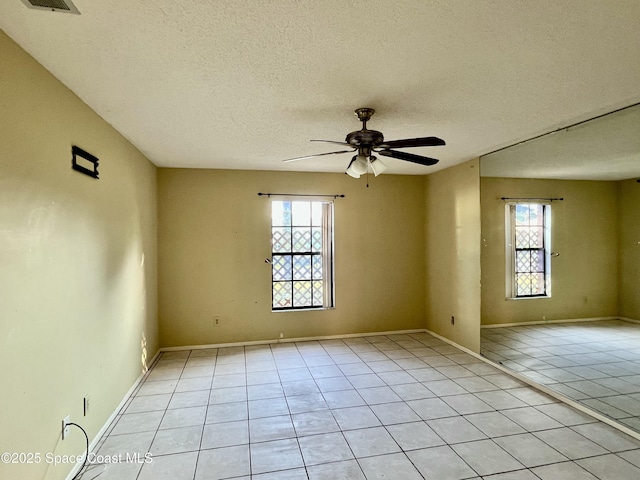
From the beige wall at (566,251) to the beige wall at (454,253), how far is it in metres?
0.13

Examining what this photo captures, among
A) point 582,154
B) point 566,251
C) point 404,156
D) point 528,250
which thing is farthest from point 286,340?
point 582,154

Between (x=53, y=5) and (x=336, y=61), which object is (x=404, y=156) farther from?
(x=53, y=5)

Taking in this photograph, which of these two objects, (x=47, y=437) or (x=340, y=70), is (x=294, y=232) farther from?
(x=47, y=437)

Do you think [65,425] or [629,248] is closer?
[65,425]

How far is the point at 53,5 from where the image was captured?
1.26 metres

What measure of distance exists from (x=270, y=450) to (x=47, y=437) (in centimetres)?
129

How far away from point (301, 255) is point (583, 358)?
345cm

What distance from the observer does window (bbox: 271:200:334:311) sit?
4641mm

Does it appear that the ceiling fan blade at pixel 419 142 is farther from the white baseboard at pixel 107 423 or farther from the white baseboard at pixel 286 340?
the white baseboard at pixel 286 340

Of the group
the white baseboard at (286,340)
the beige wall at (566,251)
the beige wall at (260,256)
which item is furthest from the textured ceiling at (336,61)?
the white baseboard at (286,340)

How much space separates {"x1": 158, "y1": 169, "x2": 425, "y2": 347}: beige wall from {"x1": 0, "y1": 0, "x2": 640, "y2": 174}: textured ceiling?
5.24 feet

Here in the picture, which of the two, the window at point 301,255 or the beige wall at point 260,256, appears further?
the window at point 301,255

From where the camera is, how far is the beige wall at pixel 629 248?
108 inches

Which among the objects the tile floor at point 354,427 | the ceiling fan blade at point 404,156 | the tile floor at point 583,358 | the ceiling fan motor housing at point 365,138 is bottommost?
the tile floor at point 354,427
